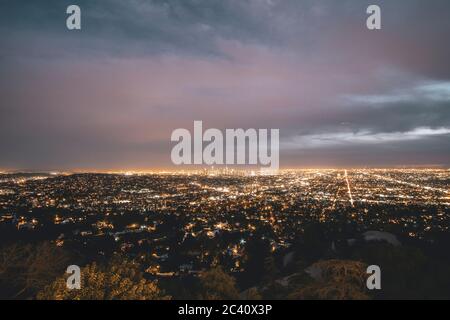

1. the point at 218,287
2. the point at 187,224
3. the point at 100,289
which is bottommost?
the point at 187,224

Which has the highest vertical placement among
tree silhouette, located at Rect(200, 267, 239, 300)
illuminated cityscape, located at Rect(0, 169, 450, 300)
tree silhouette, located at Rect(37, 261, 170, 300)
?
tree silhouette, located at Rect(37, 261, 170, 300)

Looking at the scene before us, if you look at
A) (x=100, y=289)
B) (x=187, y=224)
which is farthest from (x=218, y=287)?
(x=187, y=224)

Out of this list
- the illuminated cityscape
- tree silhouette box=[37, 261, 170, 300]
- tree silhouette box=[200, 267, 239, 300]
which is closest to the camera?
tree silhouette box=[37, 261, 170, 300]

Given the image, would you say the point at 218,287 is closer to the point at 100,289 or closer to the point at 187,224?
the point at 100,289

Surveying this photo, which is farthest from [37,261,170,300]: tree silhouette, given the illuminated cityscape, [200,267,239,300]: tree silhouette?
the illuminated cityscape

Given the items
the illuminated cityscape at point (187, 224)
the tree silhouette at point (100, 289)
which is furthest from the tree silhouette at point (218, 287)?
the illuminated cityscape at point (187, 224)

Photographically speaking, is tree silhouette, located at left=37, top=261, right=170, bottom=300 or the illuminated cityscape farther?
the illuminated cityscape

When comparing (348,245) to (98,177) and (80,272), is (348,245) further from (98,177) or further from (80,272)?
(98,177)

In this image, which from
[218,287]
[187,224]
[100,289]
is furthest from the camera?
[187,224]

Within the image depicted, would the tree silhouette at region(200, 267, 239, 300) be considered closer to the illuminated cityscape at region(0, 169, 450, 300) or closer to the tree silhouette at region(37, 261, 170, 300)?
the tree silhouette at region(37, 261, 170, 300)
